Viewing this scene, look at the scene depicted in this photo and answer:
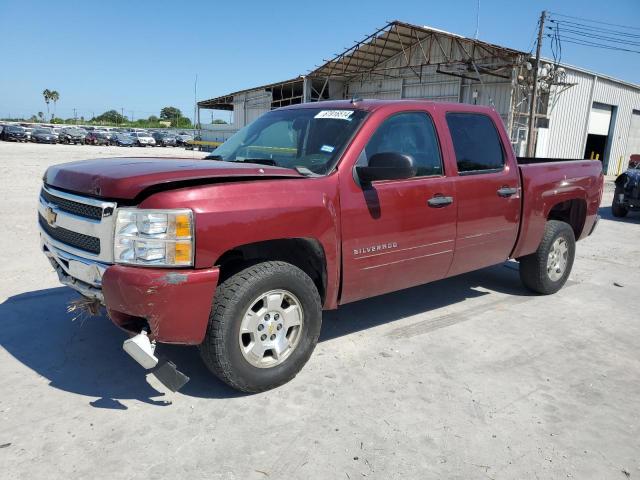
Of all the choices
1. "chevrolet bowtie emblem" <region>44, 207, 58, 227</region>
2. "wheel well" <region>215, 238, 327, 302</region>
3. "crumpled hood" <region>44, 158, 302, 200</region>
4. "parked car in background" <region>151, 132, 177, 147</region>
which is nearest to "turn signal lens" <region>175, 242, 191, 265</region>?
"wheel well" <region>215, 238, 327, 302</region>

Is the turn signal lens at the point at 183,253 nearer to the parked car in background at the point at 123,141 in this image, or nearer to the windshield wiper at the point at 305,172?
the windshield wiper at the point at 305,172

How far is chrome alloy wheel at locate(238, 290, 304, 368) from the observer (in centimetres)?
319

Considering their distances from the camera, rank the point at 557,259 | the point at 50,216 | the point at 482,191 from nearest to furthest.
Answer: the point at 50,216, the point at 482,191, the point at 557,259

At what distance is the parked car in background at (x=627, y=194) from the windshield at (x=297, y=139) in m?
10.6

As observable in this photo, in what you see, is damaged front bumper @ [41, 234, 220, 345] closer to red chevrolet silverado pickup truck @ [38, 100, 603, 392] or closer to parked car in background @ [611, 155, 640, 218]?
red chevrolet silverado pickup truck @ [38, 100, 603, 392]

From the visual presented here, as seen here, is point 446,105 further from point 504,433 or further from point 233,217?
point 504,433

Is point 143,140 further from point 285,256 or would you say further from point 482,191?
point 285,256

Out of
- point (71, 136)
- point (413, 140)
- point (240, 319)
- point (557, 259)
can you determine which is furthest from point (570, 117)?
point (71, 136)

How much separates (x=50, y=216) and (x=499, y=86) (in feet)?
76.5

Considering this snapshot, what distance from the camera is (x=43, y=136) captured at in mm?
44406

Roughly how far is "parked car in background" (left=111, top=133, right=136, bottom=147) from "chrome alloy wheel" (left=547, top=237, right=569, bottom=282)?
4883cm

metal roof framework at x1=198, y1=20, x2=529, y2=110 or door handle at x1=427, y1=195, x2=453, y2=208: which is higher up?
metal roof framework at x1=198, y1=20, x2=529, y2=110

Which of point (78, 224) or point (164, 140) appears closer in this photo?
point (78, 224)

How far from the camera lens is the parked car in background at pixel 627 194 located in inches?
468
